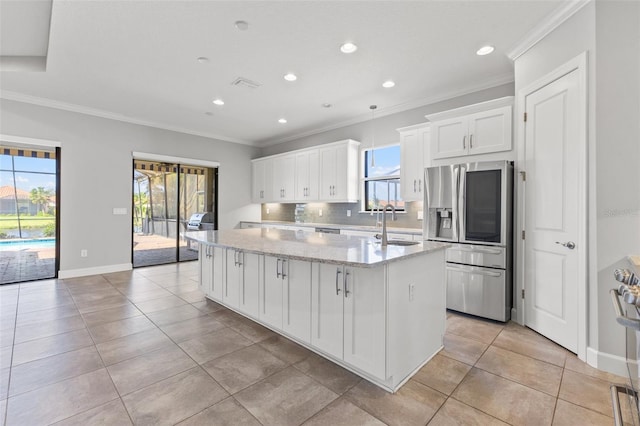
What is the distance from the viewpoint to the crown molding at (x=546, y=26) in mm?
2396

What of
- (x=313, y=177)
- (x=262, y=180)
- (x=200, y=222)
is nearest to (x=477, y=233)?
(x=313, y=177)

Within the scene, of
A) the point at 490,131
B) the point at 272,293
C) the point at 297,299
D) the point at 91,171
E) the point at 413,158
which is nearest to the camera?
the point at 297,299

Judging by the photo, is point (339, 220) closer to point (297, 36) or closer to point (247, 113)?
point (247, 113)

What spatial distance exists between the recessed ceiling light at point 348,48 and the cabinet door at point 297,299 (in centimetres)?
226

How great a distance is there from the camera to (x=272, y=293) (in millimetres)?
2643

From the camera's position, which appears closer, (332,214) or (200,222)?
(332,214)

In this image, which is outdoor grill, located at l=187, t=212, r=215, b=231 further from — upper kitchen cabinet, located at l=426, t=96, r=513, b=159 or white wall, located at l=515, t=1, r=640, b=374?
white wall, located at l=515, t=1, r=640, b=374

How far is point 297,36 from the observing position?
2877 mm

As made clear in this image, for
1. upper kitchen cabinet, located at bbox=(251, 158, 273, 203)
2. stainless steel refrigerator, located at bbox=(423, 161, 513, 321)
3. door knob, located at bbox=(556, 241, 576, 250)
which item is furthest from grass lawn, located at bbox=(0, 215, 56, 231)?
door knob, located at bbox=(556, 241, 576, 250)

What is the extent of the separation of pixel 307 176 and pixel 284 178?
0.75 metres

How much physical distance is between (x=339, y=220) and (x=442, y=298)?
3545mm

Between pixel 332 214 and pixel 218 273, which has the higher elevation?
pixel 332 214

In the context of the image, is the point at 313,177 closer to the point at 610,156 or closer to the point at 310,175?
the point at 310,175

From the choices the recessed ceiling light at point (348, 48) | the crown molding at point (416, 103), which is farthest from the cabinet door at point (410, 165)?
the recessed ceiling light at point (348, 48)
